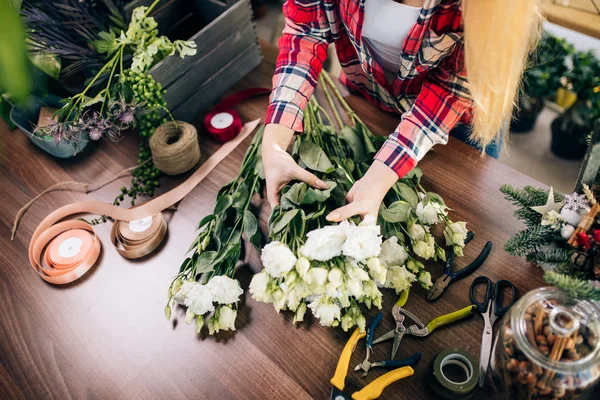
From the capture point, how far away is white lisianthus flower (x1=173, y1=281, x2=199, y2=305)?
33.9 inches

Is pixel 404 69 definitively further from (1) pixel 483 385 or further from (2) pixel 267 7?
(2) pixel 267 7

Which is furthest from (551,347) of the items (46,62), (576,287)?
(46,62)

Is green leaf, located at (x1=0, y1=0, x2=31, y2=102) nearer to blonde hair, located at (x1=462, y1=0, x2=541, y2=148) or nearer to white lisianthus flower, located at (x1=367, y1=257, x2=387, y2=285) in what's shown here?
white lisianthus flower, located at (x1=367, y1=257, x2=387, y2=285)

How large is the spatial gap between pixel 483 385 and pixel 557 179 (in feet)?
5.15

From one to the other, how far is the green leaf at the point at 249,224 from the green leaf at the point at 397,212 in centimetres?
26

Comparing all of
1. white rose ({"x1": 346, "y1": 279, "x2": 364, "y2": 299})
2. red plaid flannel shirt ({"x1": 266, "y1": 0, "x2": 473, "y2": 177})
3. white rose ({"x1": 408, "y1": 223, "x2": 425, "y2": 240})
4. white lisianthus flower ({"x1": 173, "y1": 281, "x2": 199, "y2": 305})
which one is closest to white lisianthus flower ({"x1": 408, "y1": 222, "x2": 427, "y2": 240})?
white rose ({"x1": 408, "y1": 223, "x2": 425, "y2": 240})

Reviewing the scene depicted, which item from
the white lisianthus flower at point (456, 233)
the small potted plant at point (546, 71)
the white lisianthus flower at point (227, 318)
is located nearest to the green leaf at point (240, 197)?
the white lisianthus flower at point (227, 318)

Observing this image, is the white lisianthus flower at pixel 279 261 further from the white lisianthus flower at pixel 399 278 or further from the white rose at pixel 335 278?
the white lisianthus flower at pixel 399 278

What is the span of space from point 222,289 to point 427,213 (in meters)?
0.42

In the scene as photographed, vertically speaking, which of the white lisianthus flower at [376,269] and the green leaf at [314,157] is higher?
the white lisianthus flower at [376,269]

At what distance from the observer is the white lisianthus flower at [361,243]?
709 millimetres

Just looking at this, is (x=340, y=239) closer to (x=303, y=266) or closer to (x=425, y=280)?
(x=303, y=266)

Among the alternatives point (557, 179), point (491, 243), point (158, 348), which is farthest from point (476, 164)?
point (557, 179)

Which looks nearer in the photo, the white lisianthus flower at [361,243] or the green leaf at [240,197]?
the white lisianthus flower at [361,243]
